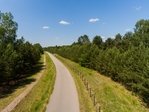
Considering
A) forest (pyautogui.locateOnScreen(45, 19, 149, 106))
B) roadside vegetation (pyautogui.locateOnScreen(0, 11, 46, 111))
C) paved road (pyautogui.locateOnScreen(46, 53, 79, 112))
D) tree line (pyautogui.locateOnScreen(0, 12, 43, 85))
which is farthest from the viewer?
tree line (pyautogui.locateOnScreen(0, 12, 43, 85))

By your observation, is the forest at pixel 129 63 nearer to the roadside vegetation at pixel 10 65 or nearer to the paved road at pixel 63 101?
the paved road at pixel 63 101

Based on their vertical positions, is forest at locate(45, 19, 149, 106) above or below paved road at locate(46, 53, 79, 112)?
above

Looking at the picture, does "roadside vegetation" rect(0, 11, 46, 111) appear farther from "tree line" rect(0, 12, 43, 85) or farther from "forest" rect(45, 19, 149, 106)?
"forest" rect(45, 19, 149, 106)

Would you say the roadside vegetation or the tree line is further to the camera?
the tree line

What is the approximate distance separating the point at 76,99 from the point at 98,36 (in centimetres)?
10128

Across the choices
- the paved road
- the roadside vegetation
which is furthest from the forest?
the roadside vegetation

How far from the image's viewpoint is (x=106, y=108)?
82.0 feet

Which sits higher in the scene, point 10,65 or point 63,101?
point 10,65

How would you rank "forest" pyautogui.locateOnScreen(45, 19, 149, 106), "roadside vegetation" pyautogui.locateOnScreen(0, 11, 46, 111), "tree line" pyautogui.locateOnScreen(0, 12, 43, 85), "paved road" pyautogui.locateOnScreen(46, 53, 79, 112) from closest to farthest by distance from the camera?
"paved road" pyautogui.locateOnScreen(46, 53, 79, 112)
"forest" pyautogui.locateOnScreen(45, 19, 149, 106)
"roadside vegetation" pyautogui.locateOnScreen(0, 11, 46, 111)
"tree line" pyautogui.locateOnScreen(0, 12, 43, 85)

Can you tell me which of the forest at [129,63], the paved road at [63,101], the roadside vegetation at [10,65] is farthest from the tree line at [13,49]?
the forest at [129,63]

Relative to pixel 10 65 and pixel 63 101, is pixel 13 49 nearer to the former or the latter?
pixel 10 65

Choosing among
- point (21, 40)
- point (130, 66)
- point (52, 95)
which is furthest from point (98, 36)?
point (52, 95)

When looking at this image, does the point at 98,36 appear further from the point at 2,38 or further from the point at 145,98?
the point at 145,98

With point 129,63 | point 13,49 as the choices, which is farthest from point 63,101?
point 13,49
